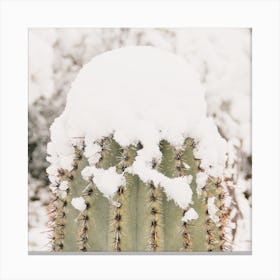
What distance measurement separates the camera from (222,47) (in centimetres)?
181

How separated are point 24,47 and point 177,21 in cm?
54

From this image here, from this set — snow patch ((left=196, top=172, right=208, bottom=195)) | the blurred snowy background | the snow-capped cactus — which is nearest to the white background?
the blurred snowy background

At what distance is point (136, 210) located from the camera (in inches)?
58.6

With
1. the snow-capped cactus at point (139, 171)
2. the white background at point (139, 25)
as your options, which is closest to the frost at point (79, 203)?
the snow-capped cactus at point (139, 171)

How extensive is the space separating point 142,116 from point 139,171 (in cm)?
16

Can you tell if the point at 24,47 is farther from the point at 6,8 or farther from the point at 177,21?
the point at 177,21

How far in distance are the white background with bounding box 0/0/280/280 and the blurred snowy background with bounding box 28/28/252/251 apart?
26 millimetres

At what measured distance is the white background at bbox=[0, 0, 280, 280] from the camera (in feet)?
5.66

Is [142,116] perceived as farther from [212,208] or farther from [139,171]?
[212,208]

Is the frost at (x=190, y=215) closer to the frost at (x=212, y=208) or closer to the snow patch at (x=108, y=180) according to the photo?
the frost at (x=212, y=208)

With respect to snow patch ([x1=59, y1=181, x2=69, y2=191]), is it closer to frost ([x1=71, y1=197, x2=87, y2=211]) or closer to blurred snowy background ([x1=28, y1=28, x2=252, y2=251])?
frost ([x1=71, y1=197, x2=87, y2=211])

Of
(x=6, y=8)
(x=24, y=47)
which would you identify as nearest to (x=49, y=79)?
(x=24, y=47)
